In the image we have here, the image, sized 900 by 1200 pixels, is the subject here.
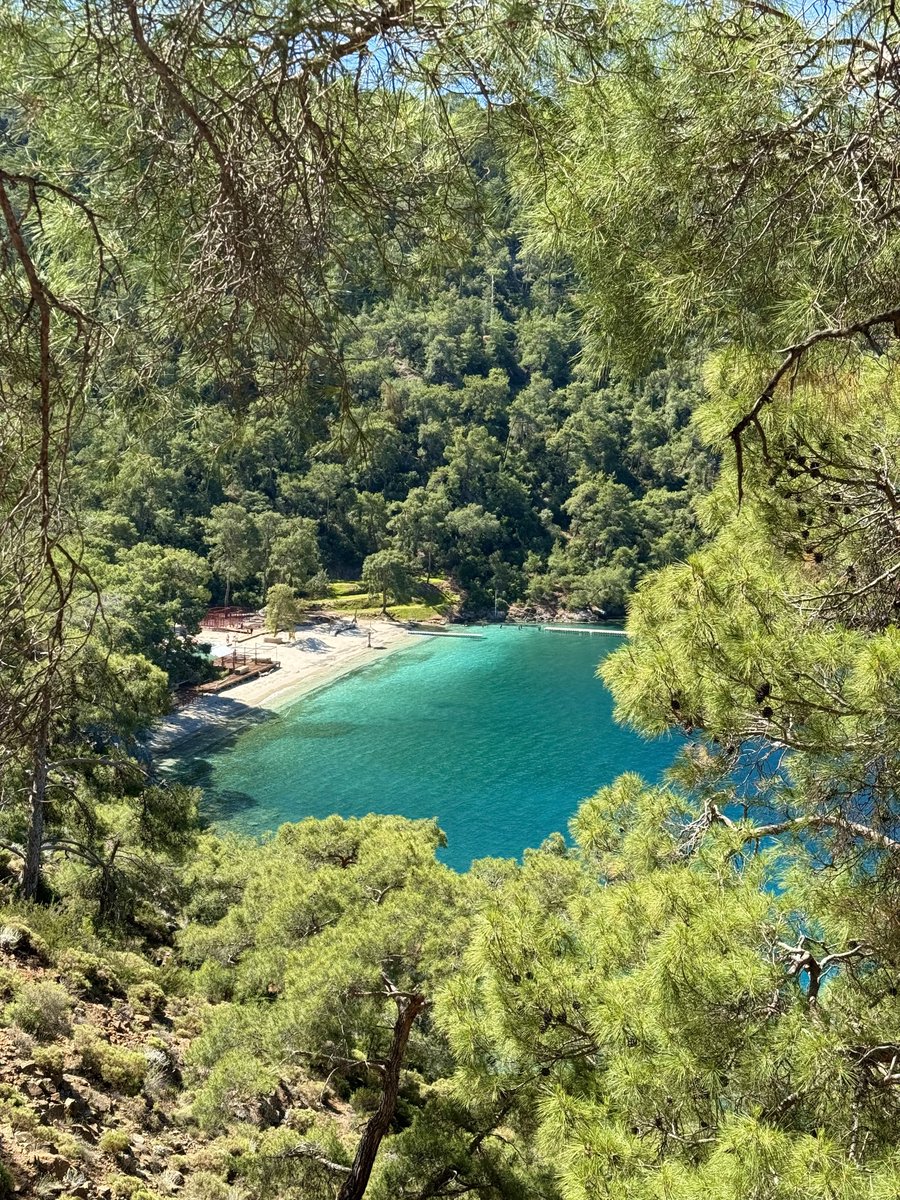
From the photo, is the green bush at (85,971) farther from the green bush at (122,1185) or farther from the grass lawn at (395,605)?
the grass lawn at (395,605)

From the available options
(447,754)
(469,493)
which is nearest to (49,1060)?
(447,754)

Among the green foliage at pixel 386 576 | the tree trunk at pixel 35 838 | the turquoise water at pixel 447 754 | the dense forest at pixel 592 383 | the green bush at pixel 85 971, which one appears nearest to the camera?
the dense forest at pixel 592 383

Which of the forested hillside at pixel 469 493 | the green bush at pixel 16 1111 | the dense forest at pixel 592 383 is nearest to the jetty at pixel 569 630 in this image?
the forested hillside at pixel 469 493

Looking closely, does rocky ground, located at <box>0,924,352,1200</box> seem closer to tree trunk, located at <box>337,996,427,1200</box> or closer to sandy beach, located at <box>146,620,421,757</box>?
tree trunk, located at <box>337,996,427,1200</box>

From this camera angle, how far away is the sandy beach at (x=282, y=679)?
71.8 ft

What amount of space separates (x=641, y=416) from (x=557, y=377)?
7.39m

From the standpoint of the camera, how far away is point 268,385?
211 centimetres

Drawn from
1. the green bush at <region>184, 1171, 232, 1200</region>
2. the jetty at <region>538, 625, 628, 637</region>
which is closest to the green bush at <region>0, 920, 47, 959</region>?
the green bush at <region>184, 1171, 232, 1200</region>

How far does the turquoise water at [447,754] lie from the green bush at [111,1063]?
10.5m

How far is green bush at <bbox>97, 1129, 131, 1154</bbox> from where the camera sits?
3.68 metres

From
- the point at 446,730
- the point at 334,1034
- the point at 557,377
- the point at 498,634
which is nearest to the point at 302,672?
the point at 446,730

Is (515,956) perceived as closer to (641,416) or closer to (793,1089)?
(793,1089)

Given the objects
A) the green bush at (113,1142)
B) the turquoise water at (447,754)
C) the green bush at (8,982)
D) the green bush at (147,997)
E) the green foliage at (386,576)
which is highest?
the green foliage at (386,576)

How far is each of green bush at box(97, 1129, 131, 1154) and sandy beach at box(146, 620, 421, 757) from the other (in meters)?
16.1
